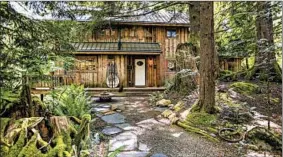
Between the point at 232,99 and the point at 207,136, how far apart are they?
0.85 m

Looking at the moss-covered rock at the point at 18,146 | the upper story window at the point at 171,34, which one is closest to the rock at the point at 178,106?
the upper story window at the point at 171,34

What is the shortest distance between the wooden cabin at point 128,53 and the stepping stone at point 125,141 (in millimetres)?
647

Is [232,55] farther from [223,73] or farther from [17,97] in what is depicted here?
[17,97]

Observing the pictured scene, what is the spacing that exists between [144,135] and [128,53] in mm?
1786

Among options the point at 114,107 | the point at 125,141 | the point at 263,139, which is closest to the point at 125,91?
the point at 114,107

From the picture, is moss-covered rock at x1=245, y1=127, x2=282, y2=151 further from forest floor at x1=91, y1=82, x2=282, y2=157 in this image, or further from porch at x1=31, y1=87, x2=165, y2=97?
porch at x1=31, y1=87, x2=165, y2=97

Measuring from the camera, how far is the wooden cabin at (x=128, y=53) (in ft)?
8.64

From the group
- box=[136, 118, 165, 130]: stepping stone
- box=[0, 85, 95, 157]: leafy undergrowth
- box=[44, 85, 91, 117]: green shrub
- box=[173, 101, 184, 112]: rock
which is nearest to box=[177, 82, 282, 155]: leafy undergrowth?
box=[136, 118, 165, 130]: stepping stone

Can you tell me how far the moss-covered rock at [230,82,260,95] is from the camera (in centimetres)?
294

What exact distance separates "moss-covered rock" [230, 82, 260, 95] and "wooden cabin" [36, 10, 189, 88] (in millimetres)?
1158

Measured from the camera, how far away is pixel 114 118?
3.45 m

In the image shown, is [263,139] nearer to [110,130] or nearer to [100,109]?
[110,130]

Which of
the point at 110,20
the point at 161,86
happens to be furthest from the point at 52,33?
the point at 161,86

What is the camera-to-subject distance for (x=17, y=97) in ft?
4.95
